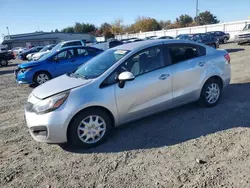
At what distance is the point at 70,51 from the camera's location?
1036 cm

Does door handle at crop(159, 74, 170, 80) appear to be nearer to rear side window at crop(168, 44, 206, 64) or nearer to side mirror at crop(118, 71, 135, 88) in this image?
rear side window at crop(168, 44, 206, 64)

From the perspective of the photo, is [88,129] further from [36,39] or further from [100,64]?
[36,39]

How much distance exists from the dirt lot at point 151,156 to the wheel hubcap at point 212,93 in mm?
236

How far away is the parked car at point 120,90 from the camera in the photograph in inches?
144

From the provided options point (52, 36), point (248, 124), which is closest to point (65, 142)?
point (248, 124)

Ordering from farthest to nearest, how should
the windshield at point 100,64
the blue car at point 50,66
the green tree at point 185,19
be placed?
1. the green tree at point 185,19
2. the blue car at point 50,66
3. the windshield at point 100,64

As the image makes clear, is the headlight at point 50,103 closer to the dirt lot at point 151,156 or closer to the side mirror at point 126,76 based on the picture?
the dirt lot at point 151,156

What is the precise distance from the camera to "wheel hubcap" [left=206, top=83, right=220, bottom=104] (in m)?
5.14

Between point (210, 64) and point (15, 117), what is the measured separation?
485cm

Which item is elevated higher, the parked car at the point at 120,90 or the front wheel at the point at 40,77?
the parked car at the point at 120,90

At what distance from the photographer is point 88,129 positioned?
3.85 meters

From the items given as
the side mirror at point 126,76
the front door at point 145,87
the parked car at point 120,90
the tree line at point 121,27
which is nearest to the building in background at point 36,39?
the tree line at point 121,27

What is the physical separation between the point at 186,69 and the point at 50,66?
268 inches

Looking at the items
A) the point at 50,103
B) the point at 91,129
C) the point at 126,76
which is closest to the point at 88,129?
the point at 91,129
